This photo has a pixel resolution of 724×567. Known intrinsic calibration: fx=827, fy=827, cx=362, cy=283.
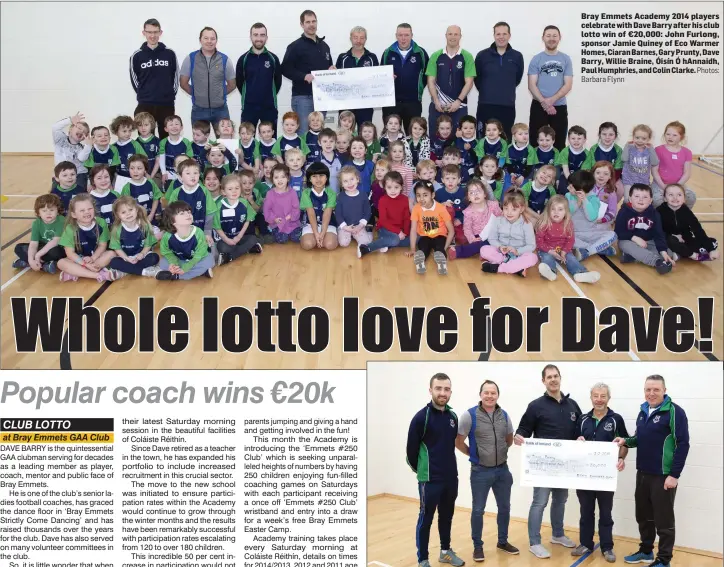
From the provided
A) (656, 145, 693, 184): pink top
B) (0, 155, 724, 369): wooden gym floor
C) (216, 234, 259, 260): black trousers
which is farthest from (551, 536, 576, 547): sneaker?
(656, 145, 693, 184): pink top

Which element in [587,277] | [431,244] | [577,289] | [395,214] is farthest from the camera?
[395,214]

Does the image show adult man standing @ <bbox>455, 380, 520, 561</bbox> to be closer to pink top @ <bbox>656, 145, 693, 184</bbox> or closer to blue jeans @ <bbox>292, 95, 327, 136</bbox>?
pink top @ <bbox>656, 145, 693, 184</bbox>

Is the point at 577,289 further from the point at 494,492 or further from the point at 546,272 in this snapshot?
the point at 494,492

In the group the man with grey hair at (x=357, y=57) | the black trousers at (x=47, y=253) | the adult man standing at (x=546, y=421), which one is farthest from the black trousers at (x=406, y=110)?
the adult man standing at (x=546, y=421)

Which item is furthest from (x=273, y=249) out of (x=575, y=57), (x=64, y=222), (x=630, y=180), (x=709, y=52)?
(x=709, y=52)

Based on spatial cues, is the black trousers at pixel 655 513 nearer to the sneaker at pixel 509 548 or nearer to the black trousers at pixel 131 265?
the sneaker at pixel 509 548

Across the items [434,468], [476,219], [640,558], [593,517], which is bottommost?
[640,558]

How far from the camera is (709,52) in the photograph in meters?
9.49

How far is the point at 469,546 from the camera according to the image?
5.16 metres

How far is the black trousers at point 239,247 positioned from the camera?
687cm

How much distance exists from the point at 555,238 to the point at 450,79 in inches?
89.4

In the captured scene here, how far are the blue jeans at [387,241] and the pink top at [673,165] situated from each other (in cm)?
250

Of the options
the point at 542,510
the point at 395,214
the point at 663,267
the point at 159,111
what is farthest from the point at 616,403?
the point at 159,111

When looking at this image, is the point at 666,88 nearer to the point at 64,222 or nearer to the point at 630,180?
the point at 630,180
